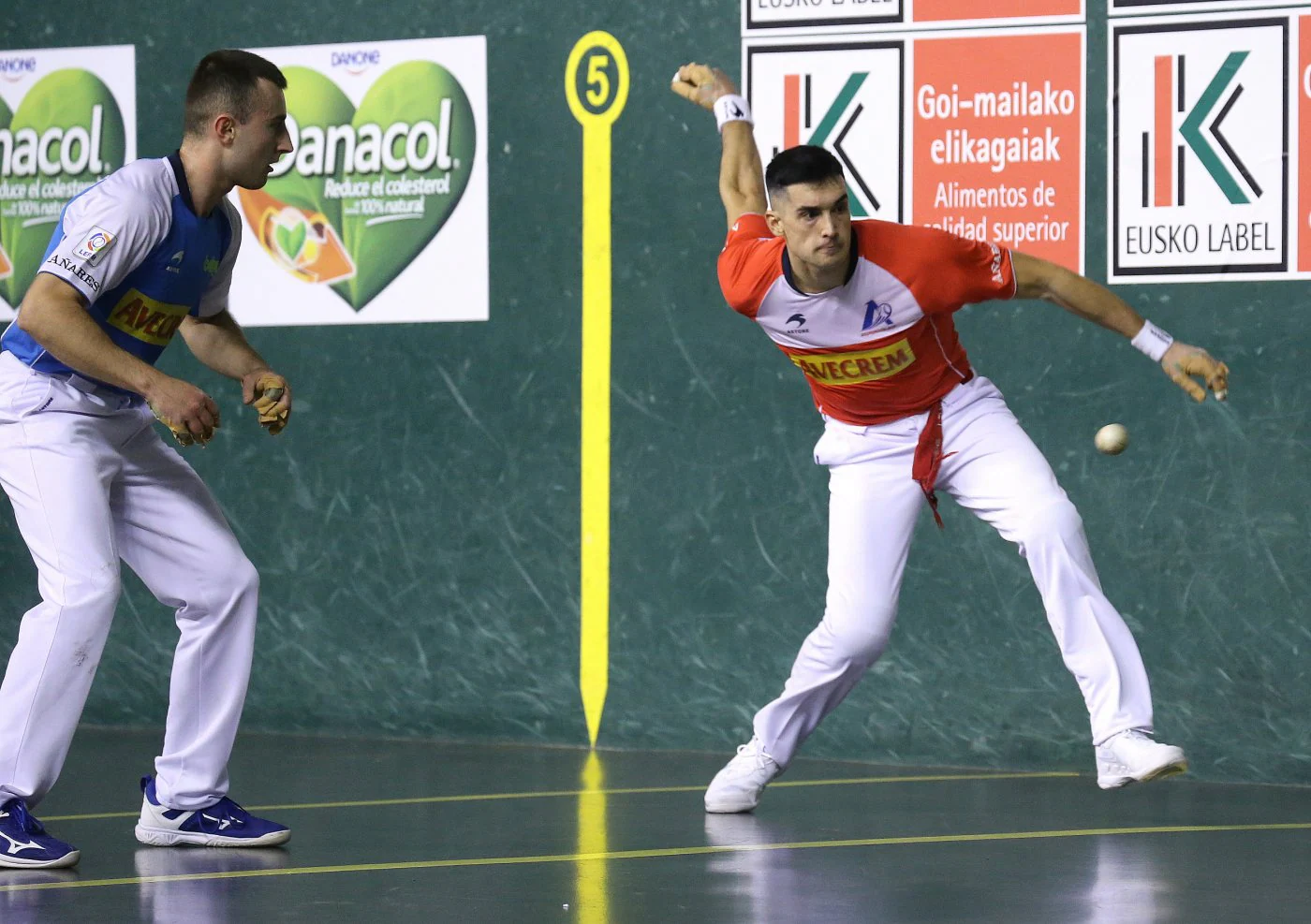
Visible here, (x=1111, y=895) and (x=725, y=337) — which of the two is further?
(x=725, y=337)

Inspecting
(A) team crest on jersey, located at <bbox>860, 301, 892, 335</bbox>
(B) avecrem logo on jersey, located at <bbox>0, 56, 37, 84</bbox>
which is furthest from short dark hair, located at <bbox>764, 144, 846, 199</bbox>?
(B) avecrem logo on jersey, located at <bbox>0, 56, 37, 84</bbox>

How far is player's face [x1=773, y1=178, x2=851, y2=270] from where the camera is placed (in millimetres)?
4910

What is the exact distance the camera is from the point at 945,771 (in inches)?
252

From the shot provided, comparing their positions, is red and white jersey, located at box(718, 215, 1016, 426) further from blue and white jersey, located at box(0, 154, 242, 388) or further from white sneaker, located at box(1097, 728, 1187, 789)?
blue and white jersey, located at box(0, 154, 242, 388)

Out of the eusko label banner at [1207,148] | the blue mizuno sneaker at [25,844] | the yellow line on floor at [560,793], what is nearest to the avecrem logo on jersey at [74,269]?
the blue mizuno sneaker at [25,844]

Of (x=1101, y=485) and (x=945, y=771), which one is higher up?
(x=1101, y=485)

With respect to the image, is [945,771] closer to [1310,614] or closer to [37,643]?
[1310,614]

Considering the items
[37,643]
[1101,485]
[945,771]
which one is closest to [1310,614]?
[1101,485]

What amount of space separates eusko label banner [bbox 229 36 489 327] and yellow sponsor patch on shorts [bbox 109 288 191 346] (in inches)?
86.2

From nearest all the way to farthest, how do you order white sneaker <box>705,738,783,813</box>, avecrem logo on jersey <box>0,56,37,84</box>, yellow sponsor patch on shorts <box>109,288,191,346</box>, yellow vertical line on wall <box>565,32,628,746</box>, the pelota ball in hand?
1. yellow sponsor patch on shorts <box>109,288,191,346</box>
2. the pelota ball in hand
3. white sneaker <box>705,738,783,813</box>
4. yellow vertical line on wall <box>565,32,628,746</box>
5. avecrem logo on jersey <box>0,56,37,84</box>

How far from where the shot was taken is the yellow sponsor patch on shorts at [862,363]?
5105mm

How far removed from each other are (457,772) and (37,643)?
2014mm

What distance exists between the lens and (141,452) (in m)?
4.98

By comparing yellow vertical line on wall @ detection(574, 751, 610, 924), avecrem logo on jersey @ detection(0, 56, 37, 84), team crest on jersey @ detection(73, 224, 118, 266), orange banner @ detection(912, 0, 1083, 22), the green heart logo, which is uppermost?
avecrem logo on jersey @ detection(0, 56, 37, 84)
